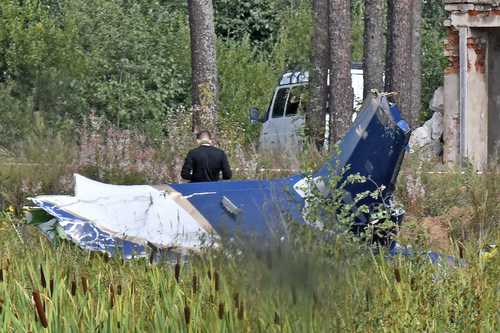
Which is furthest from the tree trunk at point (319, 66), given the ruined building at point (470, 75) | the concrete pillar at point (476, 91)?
the concrete pillar at point (476, 91)

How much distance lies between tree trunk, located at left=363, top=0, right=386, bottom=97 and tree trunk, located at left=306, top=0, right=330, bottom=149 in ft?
2.41

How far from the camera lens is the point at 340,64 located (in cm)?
2498

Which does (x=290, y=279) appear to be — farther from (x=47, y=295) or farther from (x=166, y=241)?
(x=166, y=241)

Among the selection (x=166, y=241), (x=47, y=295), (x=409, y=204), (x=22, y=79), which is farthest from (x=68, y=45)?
(x=47, y=295)

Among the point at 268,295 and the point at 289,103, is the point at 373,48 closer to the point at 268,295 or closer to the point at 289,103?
the point at 289,103

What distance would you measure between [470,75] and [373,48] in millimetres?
3616

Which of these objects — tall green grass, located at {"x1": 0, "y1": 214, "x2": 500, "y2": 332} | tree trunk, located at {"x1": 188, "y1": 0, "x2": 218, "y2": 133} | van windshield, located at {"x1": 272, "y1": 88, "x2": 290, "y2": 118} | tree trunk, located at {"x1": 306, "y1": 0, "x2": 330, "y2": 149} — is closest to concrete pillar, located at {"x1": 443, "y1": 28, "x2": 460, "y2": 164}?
tree trunk, located at {"x1": 306, "y1": 0, "x2": 330, "y2": 149}

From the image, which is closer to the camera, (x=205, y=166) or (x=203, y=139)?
(x=205, y=166)

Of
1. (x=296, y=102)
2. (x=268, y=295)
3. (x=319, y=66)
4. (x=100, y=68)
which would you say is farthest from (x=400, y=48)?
(x=268, y=295)

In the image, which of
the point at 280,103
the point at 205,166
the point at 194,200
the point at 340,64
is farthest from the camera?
the point at 280,103

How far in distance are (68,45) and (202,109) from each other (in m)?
11.4

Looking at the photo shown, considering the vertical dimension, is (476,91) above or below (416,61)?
below

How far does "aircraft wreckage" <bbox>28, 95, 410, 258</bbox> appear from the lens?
1184 centimetres

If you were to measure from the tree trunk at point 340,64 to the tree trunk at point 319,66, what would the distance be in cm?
82
